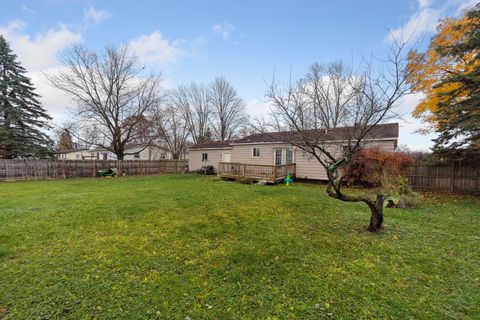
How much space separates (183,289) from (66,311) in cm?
123

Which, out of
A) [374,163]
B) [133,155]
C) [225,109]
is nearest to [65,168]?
[133,155]

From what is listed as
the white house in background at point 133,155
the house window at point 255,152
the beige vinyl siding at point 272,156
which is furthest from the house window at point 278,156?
the white house in background at point 133,155

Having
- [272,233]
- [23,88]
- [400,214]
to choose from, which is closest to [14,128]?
[23,88]

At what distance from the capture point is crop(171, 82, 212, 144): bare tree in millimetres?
31078

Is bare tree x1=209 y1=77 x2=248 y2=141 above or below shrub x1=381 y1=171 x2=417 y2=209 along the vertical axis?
above

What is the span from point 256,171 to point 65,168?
13952 mm

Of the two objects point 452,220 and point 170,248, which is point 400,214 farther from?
point 170,248

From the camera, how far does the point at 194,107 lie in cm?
3142

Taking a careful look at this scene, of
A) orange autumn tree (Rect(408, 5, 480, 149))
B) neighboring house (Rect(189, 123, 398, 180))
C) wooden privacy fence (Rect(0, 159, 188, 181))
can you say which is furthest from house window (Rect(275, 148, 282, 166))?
wooden privacy fence (Rect(0, 159, 188, 181))

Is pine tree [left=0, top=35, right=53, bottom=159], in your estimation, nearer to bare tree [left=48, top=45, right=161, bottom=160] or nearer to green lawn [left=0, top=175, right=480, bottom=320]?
bare tree [left=48, top=45, right=161, bottom=160]

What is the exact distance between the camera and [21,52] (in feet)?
54.0

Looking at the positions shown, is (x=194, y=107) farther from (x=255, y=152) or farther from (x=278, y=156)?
(x=278, y=156)

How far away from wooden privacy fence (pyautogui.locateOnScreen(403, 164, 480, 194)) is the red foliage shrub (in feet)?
1.88

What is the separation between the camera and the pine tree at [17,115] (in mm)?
15641
